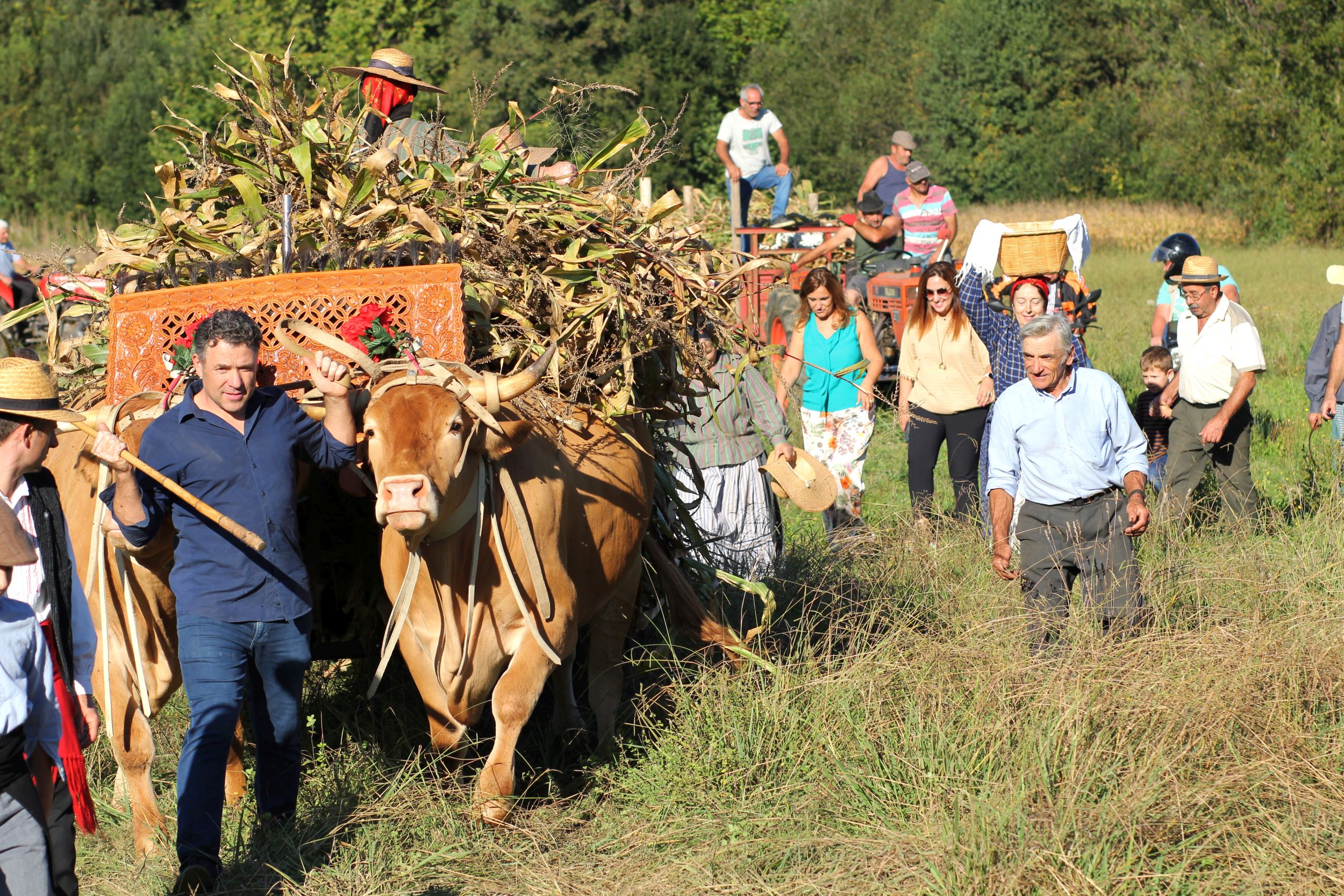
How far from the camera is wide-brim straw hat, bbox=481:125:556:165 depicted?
236 inches

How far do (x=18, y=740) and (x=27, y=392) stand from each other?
0.97 meters

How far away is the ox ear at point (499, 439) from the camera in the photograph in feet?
15.8

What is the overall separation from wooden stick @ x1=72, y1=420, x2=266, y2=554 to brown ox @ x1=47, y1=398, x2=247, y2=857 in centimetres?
38

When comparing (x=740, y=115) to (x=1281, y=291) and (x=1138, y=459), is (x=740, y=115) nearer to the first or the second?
(x=1281, y=291)

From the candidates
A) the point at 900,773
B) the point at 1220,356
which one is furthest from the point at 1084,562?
the point at 1220,356

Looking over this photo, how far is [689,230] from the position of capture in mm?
6379

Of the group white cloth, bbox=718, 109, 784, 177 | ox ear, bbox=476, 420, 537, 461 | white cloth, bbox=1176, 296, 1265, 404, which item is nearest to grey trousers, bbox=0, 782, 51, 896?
ox ear, bbox=476, 420, 537, 461

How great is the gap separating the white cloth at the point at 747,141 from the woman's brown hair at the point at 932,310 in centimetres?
710

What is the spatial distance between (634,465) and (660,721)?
3.60ft

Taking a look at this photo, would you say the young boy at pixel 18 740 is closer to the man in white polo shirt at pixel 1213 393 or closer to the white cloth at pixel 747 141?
the man in white polo shirt at pixel 1213 393

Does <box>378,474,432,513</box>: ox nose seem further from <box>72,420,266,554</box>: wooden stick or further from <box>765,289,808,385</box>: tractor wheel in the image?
<box>765,289,808,385</box>: tractor wheel

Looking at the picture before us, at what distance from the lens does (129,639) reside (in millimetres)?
5113

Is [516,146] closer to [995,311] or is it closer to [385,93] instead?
[385,93]

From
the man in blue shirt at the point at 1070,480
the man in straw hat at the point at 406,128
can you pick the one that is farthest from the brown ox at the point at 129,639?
the man in blue shirt at the point at 1070,480
